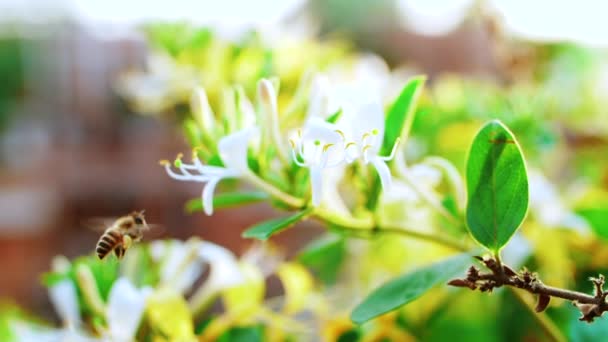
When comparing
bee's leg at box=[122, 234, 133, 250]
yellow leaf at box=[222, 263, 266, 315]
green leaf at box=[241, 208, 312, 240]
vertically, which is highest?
green leaf at box=[241, 208, 312, 240]

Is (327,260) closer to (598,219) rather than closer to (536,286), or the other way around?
(598,219)

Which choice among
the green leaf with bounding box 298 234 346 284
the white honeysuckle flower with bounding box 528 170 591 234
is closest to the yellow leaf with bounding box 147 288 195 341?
the green leaf with bounding box 298 234 346 284

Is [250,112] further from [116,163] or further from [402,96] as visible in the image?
[116,163]

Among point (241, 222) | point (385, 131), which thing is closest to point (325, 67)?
point (385, 131)

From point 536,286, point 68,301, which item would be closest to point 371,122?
point 536,286

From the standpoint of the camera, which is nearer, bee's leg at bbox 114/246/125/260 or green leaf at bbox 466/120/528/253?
green leaf at bbox 466/120/528/253

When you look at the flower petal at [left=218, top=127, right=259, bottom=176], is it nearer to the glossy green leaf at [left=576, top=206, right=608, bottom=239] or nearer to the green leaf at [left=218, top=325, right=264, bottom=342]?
the green leaf at [left=218, top=325, right=264, bottom=342]
